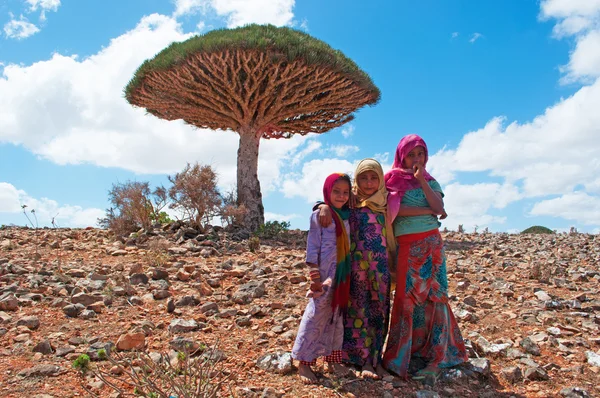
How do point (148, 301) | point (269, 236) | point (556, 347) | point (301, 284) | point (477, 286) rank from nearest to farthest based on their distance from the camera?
1. point (556, 347)
2. point (148, 301)
3. point (301, 284)
4. point (477, 286)
5. point (269, 236)

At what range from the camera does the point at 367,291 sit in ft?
10.2

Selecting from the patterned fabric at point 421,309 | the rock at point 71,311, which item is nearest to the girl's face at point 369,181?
the patterned fabric at point 421,309

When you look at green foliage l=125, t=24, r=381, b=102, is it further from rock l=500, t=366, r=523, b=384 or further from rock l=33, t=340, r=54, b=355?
rock l=500, t=366, r=523, b=384

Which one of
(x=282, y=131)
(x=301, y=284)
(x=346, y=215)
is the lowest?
(x=301, y=284)

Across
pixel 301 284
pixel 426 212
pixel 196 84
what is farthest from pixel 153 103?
pixel 426 212

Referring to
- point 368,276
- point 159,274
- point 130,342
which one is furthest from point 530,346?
point 159,274

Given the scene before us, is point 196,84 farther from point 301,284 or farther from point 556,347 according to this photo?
point 556,347

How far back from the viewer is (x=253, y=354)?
3328 mm

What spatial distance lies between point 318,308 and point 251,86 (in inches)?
314

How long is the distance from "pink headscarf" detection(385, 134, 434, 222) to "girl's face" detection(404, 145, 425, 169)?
24 millimetres

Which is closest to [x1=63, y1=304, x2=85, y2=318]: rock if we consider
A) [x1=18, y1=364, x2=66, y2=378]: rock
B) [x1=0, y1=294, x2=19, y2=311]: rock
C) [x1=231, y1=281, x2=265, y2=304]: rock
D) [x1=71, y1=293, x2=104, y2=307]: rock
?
[x1=71, y1=293, x2=104, y2=307]: rock

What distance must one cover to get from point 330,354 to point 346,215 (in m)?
0.95

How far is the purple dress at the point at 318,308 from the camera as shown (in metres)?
2.99

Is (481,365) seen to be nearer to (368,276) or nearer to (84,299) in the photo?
(368,276)
